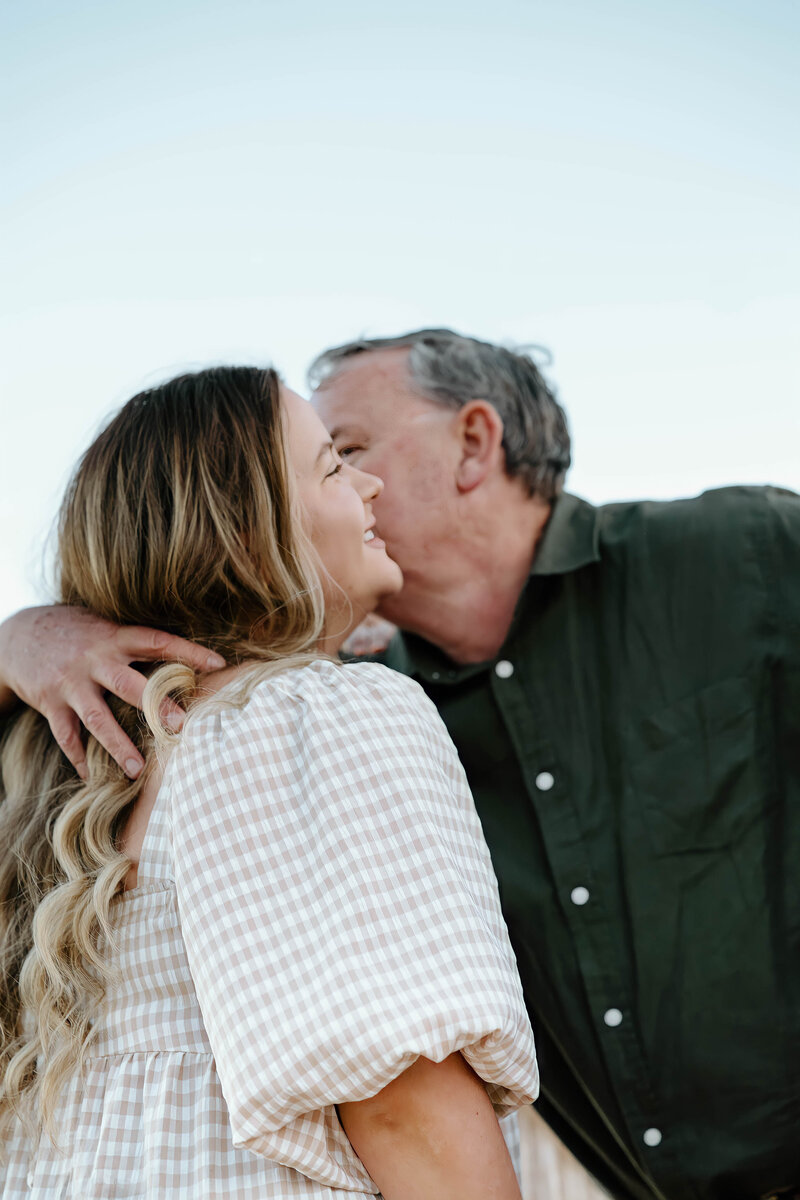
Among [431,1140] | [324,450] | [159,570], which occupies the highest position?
[324,450]

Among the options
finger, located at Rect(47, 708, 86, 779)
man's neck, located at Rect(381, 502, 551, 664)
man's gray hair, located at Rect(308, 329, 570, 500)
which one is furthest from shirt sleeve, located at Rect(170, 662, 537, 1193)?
man's gray hair, located at Rect(308, 329, 570, 500)

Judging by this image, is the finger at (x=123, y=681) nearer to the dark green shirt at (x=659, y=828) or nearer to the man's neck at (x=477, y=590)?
the dark green shirt at (x=659, y=828)

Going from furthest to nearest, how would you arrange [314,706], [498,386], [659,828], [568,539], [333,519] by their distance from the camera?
[498,386]
[568,539]
[659,828]
[333,519]
[314,706]

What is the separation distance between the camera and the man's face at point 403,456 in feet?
7.11

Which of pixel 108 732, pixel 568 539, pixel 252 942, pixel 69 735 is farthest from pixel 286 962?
pixel 568 539

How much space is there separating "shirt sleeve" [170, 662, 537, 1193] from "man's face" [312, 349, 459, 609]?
1.11 meters

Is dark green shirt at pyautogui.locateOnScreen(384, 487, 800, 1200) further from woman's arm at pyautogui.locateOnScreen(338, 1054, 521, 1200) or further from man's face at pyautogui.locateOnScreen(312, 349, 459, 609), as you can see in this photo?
woman's arm at pyautogui.locateOnScreen(338, 1054, 521, 1200)

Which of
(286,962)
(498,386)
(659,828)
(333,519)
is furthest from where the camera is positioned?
(498,386)

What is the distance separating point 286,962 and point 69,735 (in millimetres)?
649

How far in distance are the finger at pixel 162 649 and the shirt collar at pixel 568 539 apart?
0.88 metres

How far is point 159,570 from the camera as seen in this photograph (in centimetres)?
138

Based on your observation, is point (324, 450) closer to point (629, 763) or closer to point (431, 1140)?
point (629, 763)

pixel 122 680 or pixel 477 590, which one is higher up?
pixel 122 680

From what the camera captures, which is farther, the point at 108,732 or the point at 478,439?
the point at 478,439
